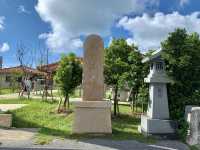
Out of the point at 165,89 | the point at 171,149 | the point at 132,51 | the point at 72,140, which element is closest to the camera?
the point at 171,149

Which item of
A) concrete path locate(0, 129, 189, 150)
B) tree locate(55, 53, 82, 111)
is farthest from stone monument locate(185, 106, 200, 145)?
tree locate(55, 53, 82, 111)

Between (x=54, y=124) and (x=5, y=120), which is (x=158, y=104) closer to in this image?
(x=54, y=124)

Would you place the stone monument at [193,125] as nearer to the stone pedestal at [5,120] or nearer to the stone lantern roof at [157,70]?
the stone lantern roof at [157,70]

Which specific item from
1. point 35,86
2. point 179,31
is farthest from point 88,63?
point 35,86

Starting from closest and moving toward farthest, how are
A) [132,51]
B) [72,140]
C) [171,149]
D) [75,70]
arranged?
[171,149] → [72,140] → [132,51] → [75,70]

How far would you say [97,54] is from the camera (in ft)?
33.1

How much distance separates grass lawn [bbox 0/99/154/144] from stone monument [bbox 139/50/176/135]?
462 millimetres

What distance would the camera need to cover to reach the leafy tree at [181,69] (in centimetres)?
978

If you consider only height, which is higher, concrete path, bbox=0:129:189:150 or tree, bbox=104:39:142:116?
tree, bbox=104:39:142:116

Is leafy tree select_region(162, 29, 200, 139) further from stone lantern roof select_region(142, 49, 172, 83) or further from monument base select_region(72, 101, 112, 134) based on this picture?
monument base select_region(72, 101, 112, 134)

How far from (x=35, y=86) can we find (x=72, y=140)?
25100mm

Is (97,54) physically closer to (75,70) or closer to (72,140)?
(72,140)

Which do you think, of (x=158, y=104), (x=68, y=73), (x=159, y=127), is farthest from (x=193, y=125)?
(x=68, y=73)

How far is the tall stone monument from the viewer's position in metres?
9.48
